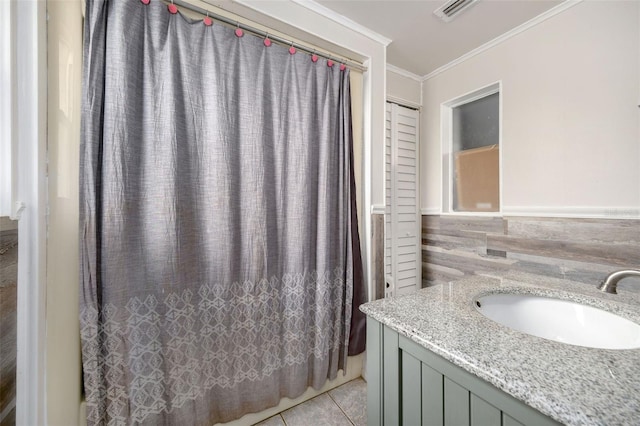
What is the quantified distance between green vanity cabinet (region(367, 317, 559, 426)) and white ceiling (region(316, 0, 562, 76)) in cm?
171

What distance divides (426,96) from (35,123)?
2.49 m

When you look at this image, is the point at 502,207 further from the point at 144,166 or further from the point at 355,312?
the point at 144,166

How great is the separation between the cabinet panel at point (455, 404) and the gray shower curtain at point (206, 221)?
2.67 feet

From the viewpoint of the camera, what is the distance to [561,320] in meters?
0.99

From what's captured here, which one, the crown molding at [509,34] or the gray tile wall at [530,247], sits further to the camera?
the crown molding at [509,34]

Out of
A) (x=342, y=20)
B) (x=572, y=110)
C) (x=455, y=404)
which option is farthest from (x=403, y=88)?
(x=455, y=404)

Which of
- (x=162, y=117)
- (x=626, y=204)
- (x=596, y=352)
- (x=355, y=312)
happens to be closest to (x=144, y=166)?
(x=162, y=117)

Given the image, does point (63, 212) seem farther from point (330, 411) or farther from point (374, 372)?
point (330, 411)

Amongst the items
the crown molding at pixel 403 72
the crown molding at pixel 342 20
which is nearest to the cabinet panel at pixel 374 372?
the crown molding at pixel 342 20

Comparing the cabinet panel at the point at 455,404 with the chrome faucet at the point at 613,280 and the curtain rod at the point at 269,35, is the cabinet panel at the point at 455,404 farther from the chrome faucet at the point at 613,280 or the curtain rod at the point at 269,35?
the curtain rod at the point at 269,35

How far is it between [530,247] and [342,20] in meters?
1.87

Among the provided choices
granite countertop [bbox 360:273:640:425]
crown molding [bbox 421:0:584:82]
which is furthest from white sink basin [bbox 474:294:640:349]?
crown molding [bbox 421:0:584:82]

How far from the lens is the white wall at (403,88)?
6.59 ft

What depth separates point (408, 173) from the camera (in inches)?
83.8
